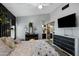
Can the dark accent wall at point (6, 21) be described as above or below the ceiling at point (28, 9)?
below

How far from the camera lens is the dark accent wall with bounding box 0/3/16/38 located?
10.1 feet

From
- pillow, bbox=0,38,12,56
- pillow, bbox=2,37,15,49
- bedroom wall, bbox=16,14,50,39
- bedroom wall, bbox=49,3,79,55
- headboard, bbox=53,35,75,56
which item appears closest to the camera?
pillow, bbox=0,38,12,56

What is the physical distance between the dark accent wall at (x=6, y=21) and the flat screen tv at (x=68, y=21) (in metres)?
1.35

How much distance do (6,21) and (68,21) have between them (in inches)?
67.7

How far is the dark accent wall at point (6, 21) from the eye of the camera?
10.1 feet

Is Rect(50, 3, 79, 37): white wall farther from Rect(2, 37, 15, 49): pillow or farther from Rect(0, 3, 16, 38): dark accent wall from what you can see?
Rect(2, 37, 15, 49): pillow

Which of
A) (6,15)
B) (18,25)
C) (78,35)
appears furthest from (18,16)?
(78,35)

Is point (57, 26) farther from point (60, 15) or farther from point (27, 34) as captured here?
point (27, 34)

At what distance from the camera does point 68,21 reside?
11.5 feet

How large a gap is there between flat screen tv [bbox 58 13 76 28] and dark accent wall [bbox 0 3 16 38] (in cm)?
135

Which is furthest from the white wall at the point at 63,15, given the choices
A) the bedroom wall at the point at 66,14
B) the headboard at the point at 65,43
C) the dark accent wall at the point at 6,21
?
the dark accent wall at the point at 6,21

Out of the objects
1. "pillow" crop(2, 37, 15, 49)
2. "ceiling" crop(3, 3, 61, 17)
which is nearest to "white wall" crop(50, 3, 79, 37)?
→ "ceiling" crop(3, 3, 61, 17)

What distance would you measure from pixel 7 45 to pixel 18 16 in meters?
0.74

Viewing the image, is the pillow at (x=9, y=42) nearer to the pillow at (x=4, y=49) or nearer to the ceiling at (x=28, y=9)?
the pillow at (x=4, y=49)
